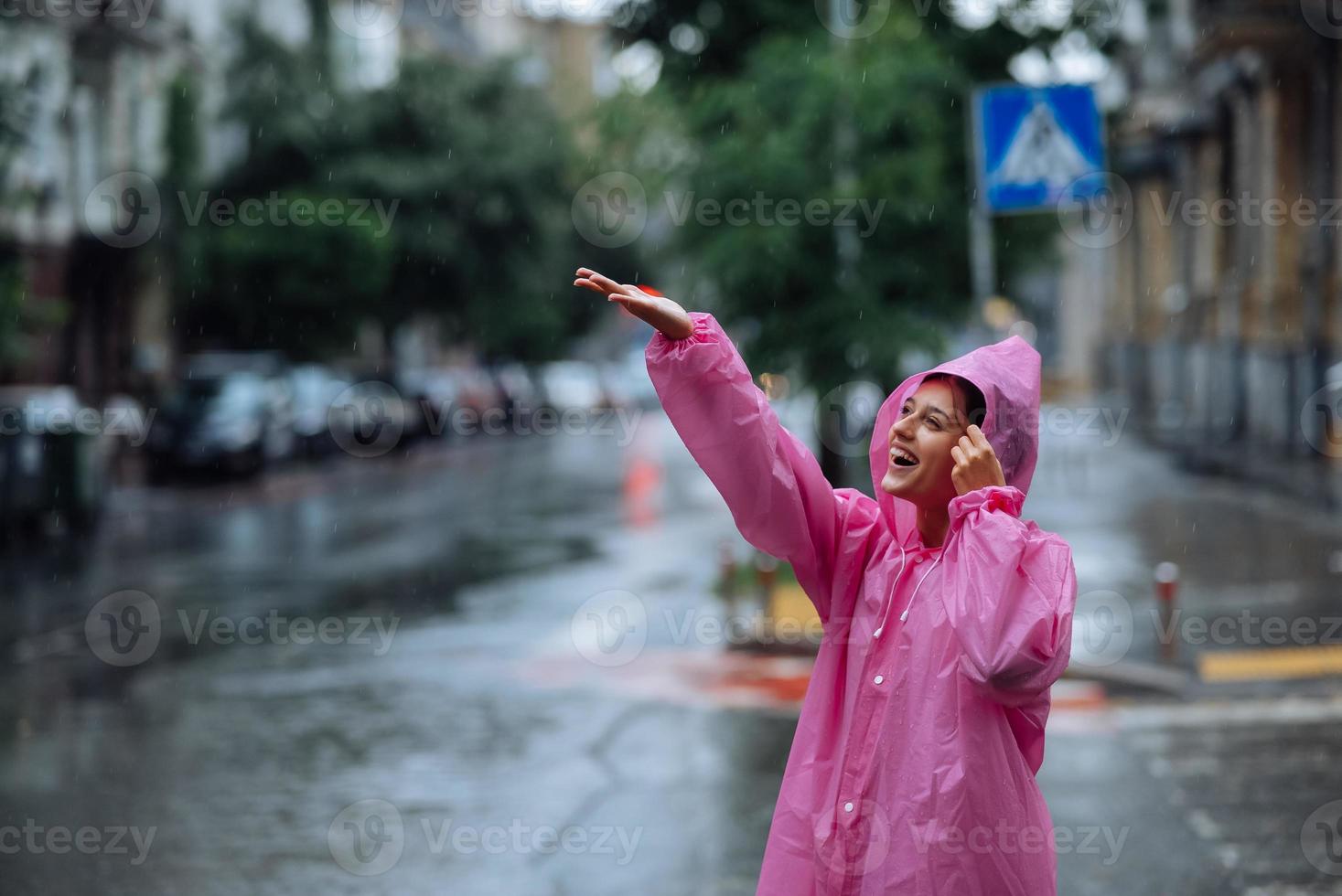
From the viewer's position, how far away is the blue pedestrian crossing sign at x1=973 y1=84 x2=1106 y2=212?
33.0 feet

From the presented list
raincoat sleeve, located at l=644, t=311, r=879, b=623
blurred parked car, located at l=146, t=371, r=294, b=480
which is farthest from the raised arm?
blurred parked car, located at l=146, t=371, r=294, b=480

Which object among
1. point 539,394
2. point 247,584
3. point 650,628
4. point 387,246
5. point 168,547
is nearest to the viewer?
point 650,628

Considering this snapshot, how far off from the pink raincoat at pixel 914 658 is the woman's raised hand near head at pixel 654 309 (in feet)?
0.11

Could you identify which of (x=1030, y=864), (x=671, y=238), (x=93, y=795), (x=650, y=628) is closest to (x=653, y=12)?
(x=671, y=238)

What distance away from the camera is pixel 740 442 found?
9.26 feet

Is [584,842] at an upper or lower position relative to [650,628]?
upper

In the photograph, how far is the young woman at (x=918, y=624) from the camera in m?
2.69

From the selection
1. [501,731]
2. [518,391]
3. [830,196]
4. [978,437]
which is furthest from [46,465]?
[518,391]

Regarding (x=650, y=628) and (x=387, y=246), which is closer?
(x=650, y=628)

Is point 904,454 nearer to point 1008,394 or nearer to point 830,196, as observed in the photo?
point 1008,394

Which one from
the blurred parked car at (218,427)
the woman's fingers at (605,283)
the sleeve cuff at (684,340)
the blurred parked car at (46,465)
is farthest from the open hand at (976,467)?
the blurred parked car at (218,427)

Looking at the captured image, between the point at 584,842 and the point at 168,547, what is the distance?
498 inches

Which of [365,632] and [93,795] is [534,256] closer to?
[365,632]

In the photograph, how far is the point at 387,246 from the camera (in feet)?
103
